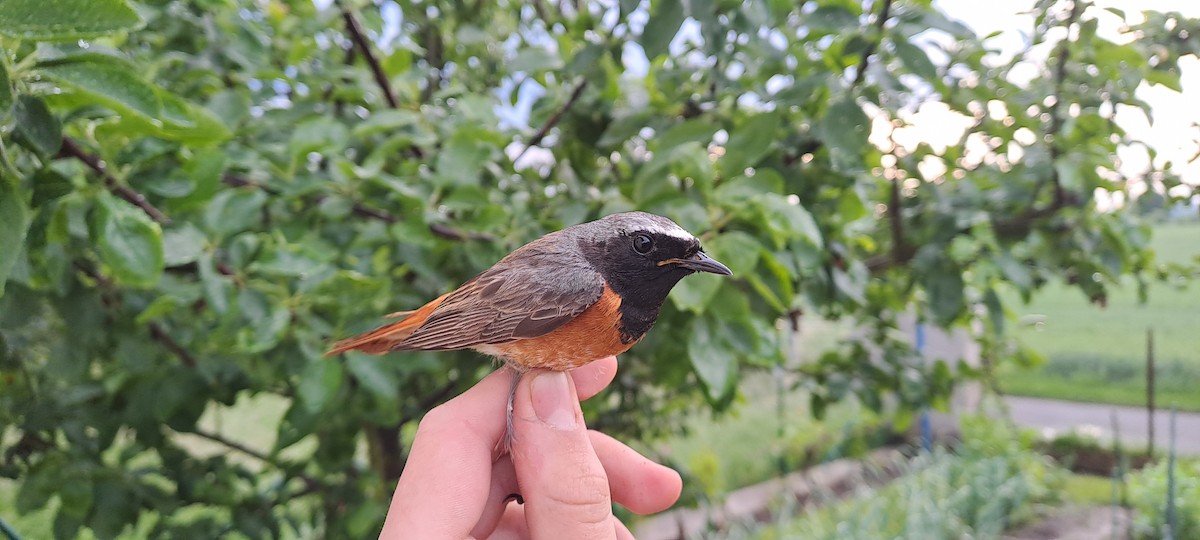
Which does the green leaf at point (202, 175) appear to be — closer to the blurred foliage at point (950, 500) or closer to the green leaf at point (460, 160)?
the green leaf at point (460, 160)

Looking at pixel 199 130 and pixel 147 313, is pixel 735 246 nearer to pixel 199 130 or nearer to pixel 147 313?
pixel 199 130

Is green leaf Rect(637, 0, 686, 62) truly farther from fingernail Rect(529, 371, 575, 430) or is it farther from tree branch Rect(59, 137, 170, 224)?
tree branch Rect(59, 137, 170, 224)

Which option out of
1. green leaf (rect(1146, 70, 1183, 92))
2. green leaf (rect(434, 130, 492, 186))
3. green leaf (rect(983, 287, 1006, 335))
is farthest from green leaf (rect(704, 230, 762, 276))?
green leaf (rect(1146, 70, 1183, 92))

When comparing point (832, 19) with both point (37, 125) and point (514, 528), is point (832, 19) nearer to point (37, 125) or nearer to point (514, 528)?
point (514, 528)

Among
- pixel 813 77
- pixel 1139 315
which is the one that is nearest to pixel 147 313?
pixel 813 77

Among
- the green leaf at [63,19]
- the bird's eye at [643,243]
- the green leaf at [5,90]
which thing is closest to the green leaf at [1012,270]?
the bird's eye at [643,243]

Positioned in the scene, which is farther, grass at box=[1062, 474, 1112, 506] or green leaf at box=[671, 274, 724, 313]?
grass at box=[1062, 474, 1112, 506]

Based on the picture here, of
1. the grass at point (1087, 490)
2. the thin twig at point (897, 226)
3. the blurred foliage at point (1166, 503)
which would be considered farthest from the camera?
the grass at point (1087, 490)
